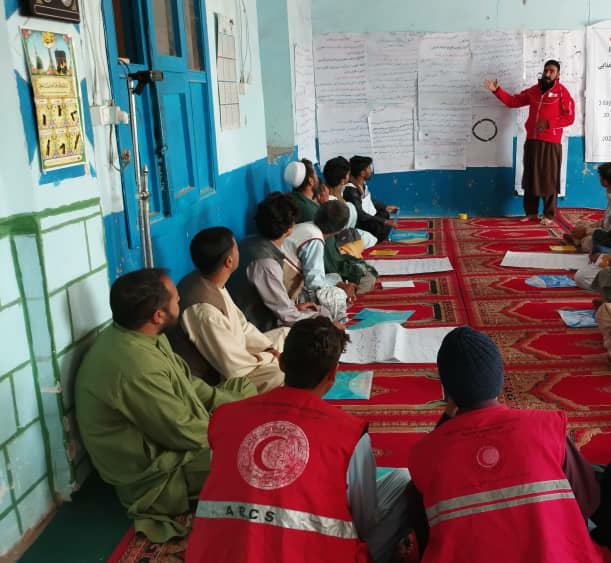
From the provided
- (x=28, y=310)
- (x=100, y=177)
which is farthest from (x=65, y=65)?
(x=28, y=310)

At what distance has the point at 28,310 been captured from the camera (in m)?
1.94

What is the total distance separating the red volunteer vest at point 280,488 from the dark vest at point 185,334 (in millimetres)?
1058

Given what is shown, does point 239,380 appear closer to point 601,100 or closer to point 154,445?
point 154,445

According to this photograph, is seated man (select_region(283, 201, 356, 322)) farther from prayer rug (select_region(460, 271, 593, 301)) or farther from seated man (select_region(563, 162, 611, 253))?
seated man (select_region(563, 162, 611, 253))

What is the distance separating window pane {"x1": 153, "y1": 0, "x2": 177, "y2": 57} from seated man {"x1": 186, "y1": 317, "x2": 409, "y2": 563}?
2.19m

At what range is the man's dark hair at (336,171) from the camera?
4934 mm

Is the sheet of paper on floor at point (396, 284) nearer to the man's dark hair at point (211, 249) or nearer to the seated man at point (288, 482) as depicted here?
the man's dark hair at point (211, 249)

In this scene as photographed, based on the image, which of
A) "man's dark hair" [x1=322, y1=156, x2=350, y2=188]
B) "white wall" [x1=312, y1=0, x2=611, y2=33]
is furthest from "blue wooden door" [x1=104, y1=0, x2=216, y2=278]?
"white wall" [x1=312, y1=0, x2=611, y2=33]

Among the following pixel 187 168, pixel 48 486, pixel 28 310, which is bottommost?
pixel 48 486

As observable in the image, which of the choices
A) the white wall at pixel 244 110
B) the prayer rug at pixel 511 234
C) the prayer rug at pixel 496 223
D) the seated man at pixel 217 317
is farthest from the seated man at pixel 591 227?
the seated man at pixel 217 317

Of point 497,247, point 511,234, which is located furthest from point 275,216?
point 511,234

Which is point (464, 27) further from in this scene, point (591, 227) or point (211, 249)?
point (211, 249)

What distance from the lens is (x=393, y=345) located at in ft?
10.6

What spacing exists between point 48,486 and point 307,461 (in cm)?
100
